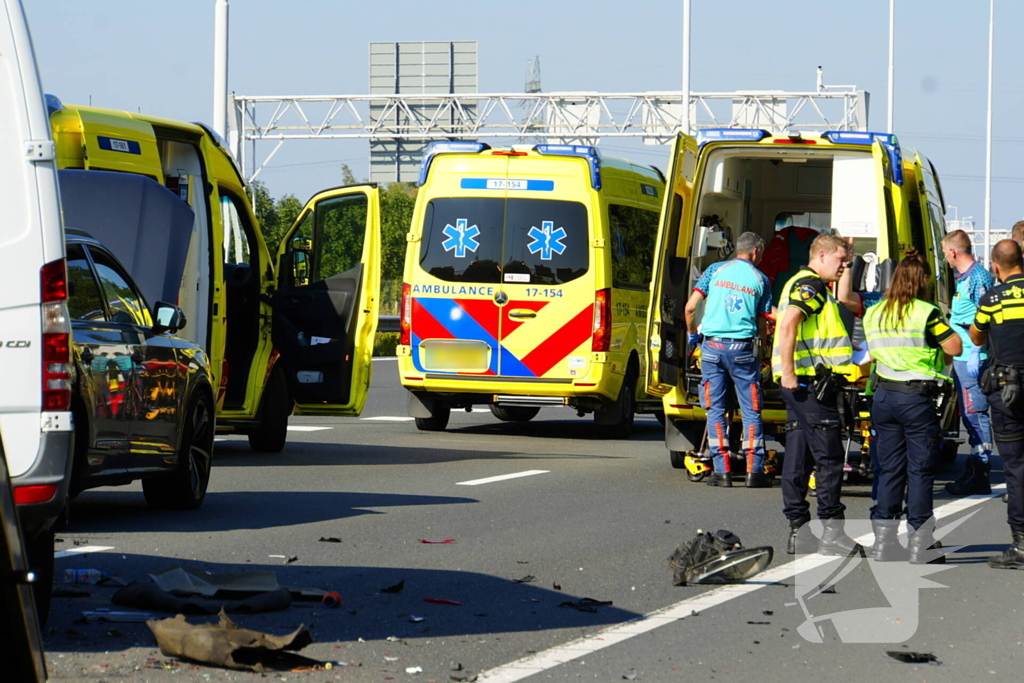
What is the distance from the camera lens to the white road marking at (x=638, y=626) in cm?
559

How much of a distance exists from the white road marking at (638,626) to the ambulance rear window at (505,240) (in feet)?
23.7

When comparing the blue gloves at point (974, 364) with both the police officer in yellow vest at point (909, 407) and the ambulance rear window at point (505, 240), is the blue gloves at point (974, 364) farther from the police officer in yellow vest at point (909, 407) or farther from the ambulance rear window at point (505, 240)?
the police officer in yellow vest at point (909, 407)

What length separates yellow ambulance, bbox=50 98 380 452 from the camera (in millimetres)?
12562

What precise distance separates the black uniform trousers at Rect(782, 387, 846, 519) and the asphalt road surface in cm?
32

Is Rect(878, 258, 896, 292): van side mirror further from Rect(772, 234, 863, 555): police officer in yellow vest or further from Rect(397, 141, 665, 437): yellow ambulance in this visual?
Rect(397, 141, 665, 437): yellow ambulance

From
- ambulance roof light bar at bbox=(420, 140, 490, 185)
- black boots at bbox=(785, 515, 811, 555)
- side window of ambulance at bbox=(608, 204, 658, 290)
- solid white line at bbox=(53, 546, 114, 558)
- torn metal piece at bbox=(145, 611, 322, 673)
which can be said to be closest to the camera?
torn metal piece at bbox=(145, 611, 322, 673)

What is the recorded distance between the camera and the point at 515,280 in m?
15.7

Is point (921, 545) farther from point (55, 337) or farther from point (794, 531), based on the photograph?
point (55, 337)

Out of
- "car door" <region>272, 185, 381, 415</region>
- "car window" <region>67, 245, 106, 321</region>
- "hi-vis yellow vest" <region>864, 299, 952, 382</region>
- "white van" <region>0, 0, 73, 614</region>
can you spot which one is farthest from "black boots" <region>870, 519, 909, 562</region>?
"car door" <region>272, 185, 381, 415</region>

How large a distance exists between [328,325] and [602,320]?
110 inches

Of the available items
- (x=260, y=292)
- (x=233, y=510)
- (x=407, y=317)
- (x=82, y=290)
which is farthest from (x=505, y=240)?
(x=82, y=290)

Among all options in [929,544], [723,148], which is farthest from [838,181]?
[929,544]

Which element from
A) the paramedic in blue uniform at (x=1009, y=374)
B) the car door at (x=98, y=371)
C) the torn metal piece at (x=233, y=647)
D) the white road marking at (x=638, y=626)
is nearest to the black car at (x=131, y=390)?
the car door at (x=98, y=371)

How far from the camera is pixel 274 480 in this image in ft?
38.9
